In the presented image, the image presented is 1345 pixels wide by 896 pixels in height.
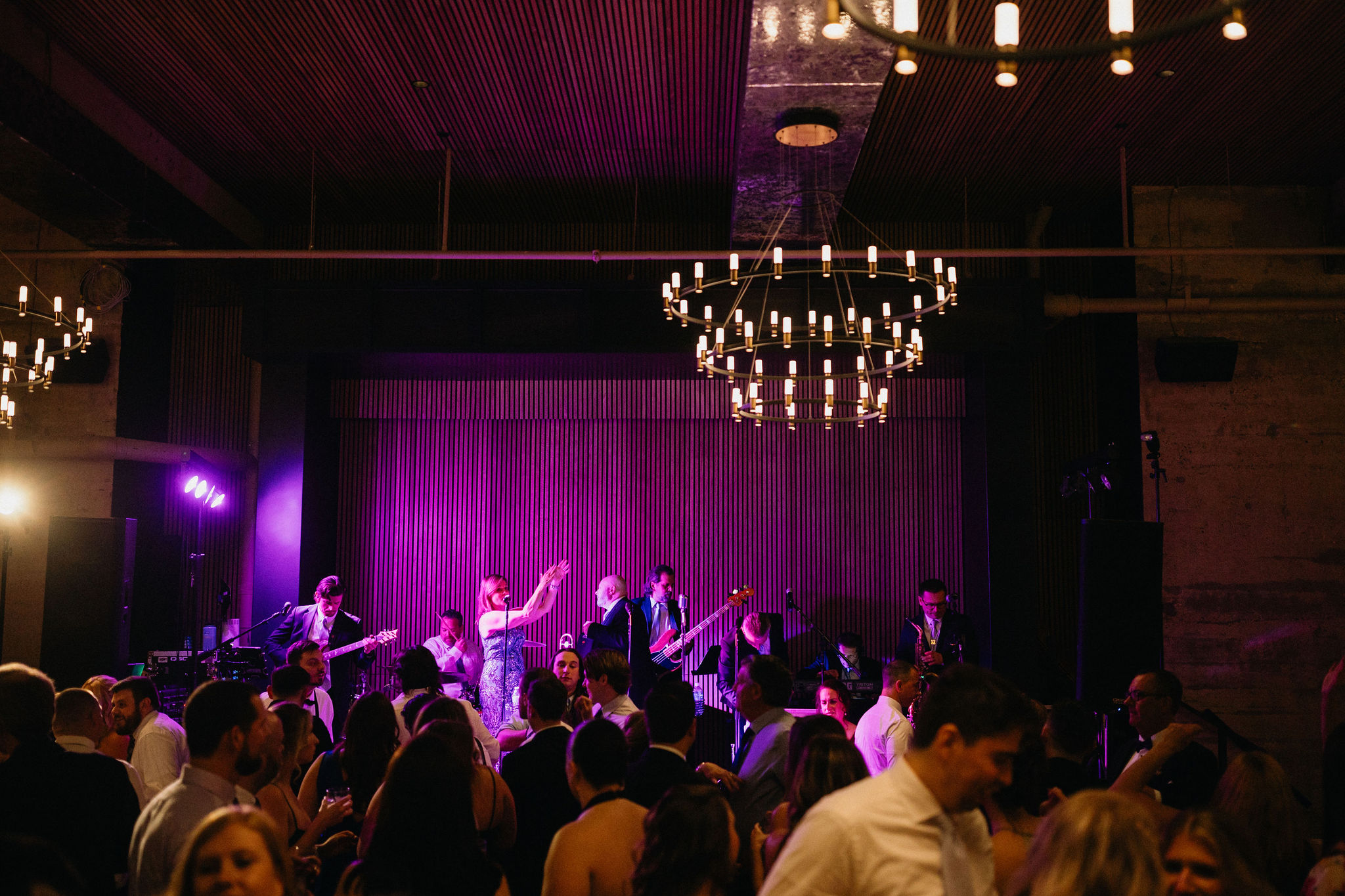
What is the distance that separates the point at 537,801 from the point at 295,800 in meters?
0.96

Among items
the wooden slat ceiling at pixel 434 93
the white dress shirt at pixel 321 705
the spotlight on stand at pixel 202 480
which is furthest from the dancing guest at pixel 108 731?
the wooden slat ceiling at pixel 434 93

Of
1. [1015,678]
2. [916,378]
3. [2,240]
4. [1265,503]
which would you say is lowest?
[1015,678]

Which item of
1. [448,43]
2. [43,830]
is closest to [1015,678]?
[448,43]

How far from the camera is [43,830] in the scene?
3.31 meters

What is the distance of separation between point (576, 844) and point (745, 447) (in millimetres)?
8781

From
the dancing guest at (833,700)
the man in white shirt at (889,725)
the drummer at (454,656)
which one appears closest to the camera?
the man in white shirt at (889,725)

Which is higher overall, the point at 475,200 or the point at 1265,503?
the point at 475,200

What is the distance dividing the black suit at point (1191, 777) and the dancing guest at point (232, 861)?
3.92m

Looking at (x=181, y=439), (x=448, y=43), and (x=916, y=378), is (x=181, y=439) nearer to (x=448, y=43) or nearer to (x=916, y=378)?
(x=448, y=43)

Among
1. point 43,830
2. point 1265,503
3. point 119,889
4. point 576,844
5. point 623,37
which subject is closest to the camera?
point 576,844

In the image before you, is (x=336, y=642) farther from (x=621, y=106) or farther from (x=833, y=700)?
(x=621, y=106)

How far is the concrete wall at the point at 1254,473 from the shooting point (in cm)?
999

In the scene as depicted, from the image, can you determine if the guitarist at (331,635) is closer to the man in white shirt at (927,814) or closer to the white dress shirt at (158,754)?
the white dress shirt at (158,754)

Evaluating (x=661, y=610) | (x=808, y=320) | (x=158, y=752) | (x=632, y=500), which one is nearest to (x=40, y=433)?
(x=632, y=500)
